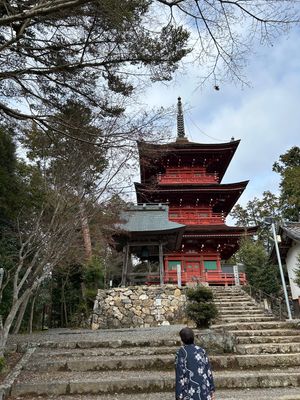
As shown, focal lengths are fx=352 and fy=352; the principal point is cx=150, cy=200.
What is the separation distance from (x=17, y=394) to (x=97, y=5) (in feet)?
18.0

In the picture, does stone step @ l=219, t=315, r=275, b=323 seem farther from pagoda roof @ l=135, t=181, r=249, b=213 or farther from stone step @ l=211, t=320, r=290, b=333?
pagoda roof @ l=135, t=181, r=249, b=213

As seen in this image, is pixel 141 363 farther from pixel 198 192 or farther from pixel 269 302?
pixel 198 192

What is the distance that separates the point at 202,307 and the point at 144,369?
2899 millimetres

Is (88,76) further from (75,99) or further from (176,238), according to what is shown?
(176,238)

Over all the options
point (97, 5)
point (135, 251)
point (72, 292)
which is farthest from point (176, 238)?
point (97, 5)

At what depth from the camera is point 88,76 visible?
5.96 meters

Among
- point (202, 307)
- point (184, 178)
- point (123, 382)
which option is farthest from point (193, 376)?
point (184, 178)

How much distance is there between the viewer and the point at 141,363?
608cm

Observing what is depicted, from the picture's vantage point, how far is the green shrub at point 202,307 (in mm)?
8523

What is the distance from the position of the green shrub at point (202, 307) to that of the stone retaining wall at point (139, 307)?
4303mm

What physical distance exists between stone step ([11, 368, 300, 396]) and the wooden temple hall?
9.95 m

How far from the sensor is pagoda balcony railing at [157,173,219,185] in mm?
22016

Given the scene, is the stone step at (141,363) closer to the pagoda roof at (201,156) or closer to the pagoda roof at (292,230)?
the pagoda roof at (292,230)

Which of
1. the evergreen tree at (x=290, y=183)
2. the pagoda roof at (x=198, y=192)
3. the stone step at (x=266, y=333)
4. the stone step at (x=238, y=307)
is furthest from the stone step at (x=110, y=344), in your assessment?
the evergreen tree at (x=290, y=183)
